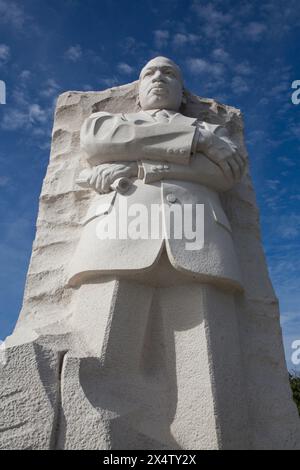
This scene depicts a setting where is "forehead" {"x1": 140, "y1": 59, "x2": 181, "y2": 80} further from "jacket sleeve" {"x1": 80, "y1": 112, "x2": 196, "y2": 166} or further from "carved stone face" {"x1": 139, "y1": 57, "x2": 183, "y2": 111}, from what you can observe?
"jacket sleeve" {"x1": 80, "y1": 112, "x2": 196, "y2": 166}

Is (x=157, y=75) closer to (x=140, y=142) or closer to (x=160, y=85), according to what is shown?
(x=160, y=85)

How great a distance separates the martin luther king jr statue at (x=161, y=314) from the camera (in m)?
2.66

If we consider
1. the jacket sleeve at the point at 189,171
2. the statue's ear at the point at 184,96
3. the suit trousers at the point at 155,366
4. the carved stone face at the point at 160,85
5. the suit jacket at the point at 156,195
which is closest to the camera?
the suit trousers at the point at 155,366

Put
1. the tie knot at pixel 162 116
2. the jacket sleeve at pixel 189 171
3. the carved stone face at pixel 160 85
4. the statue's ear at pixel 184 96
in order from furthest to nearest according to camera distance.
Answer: the statue's ear at pixel 184 96 → the carved stone face at pixel 160 85 → the tie knot at pixel 162 116 → the jacket sleeve at pixel 189 171

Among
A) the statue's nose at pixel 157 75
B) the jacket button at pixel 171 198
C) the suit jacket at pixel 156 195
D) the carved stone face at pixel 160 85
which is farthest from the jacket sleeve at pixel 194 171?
the statue's nose at pixel 157 75

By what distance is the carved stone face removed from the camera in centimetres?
381

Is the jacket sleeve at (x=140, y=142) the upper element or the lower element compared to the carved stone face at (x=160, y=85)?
lower

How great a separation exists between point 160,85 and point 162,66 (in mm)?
187

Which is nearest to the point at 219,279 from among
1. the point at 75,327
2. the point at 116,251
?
the point at 116,251

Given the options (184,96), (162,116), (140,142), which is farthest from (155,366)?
(184,96)

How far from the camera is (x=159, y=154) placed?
10.6ft

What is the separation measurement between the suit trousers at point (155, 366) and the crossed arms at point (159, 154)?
67 centimetres

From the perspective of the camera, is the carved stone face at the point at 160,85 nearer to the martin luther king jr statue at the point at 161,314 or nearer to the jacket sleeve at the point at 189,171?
the martin luther king jr statue at the point at 161,314

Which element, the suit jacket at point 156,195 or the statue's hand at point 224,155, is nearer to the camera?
the suit jacket at point 156,195
